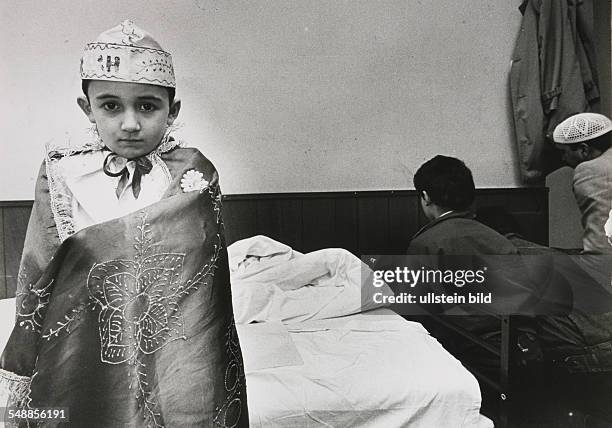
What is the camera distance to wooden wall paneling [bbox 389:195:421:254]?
1316 millimetres

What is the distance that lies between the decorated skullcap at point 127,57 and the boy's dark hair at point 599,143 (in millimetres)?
959

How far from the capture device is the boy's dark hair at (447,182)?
51.9 inches

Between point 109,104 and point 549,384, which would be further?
point 549,384

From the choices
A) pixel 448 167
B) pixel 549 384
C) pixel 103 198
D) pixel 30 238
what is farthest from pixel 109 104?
pixel 549 384

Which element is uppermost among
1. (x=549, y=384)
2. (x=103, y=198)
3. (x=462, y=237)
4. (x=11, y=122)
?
(x=11, y=122)

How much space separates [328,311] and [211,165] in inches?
17.1

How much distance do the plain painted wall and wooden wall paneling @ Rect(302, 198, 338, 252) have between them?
36 mm

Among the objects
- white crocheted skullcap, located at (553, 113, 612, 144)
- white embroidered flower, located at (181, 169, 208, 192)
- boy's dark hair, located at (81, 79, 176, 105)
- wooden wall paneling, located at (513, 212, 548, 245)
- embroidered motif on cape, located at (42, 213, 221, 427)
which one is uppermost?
boy's dark hair, located at (81, 79, 176, 105)

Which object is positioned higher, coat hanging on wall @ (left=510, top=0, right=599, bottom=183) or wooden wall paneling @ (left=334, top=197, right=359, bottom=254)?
coat hanging on wall @ (left=510, top=0, right=599, bottom=183)

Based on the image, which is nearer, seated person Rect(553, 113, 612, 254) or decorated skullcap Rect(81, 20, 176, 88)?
decorated skullcap Rect(81, 20, 176, 88)

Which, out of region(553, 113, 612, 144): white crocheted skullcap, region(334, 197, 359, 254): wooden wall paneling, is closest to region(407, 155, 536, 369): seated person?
region(334, 197, 359, 254): wooden wall paneling

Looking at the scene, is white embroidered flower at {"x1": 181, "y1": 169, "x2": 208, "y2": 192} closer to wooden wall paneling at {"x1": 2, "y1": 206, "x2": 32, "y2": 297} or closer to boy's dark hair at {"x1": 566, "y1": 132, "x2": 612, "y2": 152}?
wooden wall paneling at {"x1": 2, "y1": 206, "x2": 32, "y2": 297}

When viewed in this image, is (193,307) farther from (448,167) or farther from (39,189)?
(448,167)

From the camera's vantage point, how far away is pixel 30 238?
128cm
